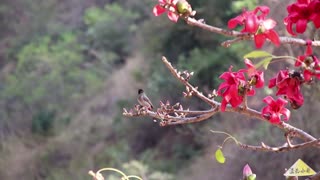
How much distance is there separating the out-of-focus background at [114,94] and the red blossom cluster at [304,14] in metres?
3.46

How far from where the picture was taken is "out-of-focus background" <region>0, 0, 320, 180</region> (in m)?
7.07

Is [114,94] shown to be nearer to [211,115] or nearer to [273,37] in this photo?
[211,115]

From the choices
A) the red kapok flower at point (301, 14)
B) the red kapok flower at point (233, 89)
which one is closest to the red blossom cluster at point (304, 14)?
the red kapok flower at point (301, 14)

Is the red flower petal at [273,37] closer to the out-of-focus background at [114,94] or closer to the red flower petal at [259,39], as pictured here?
the red flower petal at [259,39]

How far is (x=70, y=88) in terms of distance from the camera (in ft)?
43.8

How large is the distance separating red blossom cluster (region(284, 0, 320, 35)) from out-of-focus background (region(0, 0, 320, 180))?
3459 mm

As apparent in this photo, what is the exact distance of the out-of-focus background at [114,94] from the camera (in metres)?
7.07

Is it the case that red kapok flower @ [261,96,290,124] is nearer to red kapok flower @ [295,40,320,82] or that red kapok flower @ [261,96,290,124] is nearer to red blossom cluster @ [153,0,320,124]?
red blossom cluster @ [153,0,320,124]

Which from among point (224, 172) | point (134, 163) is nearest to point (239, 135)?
point (224, 172)

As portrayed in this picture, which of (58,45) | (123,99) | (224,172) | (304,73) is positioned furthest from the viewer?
(58,45)

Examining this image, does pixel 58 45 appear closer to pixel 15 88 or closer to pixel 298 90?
pixel 15 88

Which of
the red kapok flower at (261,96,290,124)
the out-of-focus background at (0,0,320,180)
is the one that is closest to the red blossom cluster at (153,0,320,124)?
the red kapok flower at (261,96,290,124)

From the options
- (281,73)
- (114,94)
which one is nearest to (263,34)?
(281,73)

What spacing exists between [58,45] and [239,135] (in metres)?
8.07
